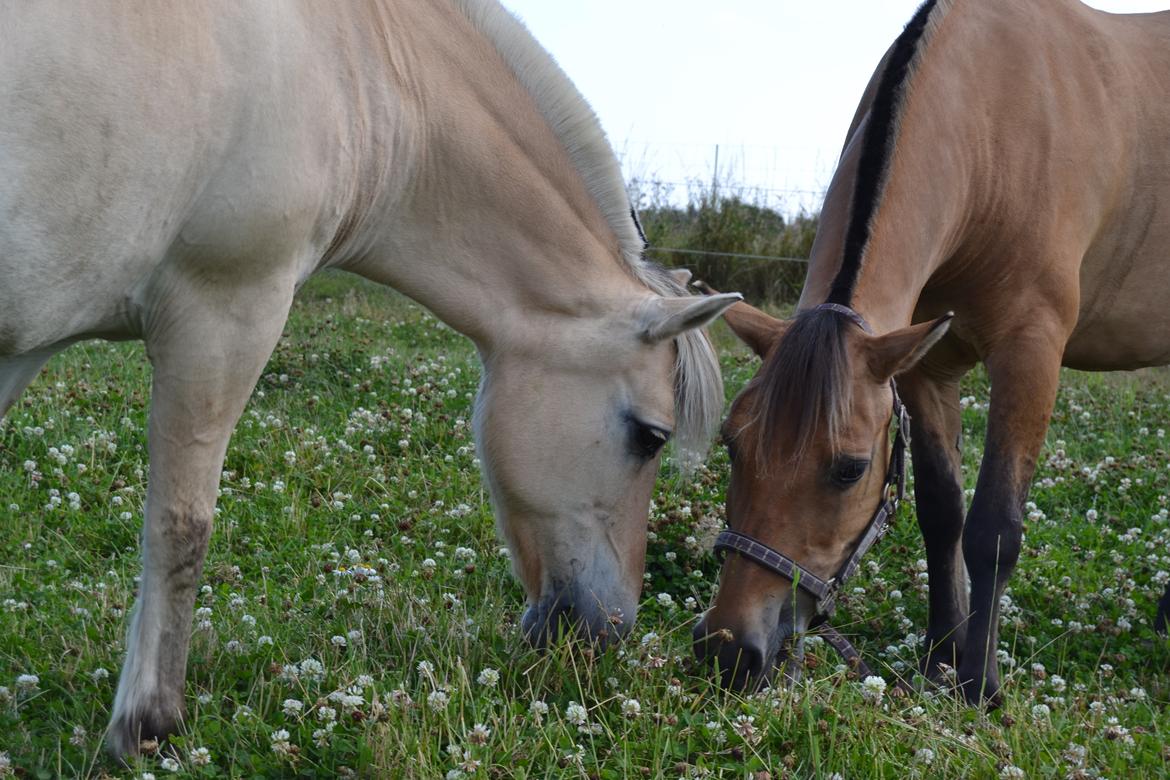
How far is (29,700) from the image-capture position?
10.4ft

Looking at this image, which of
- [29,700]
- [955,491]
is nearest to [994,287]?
[955,491]

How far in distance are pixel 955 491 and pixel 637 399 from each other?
1.95m

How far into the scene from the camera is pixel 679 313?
3.31 meters

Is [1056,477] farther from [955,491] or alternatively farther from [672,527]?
[672,527]

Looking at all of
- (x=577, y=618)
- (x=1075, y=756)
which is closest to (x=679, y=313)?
(x=577, y=618)

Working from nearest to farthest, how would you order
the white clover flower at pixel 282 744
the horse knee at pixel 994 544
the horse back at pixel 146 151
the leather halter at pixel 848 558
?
the horse back at pixel 146 151 < the white clover flower at pixel 282 744 < the leather halter at pixel 848 558 < the horse knee at pixel 994 544

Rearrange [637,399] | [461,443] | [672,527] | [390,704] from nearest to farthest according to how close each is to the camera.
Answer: [390,704] → [637,399] → [672,527] → [461,443]

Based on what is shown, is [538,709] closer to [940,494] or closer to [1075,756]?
[1075,756]

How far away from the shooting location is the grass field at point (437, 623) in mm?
2891

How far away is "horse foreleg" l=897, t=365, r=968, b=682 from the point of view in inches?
180

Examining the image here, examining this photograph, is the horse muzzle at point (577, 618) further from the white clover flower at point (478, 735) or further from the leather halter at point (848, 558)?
the white clover flower at point (478, 735)

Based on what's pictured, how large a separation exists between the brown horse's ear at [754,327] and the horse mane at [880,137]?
0.68 feet

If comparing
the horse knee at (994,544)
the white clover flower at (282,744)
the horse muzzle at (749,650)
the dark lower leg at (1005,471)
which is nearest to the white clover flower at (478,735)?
the white clover flower at (282,744)

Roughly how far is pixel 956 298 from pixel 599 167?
166 cm
